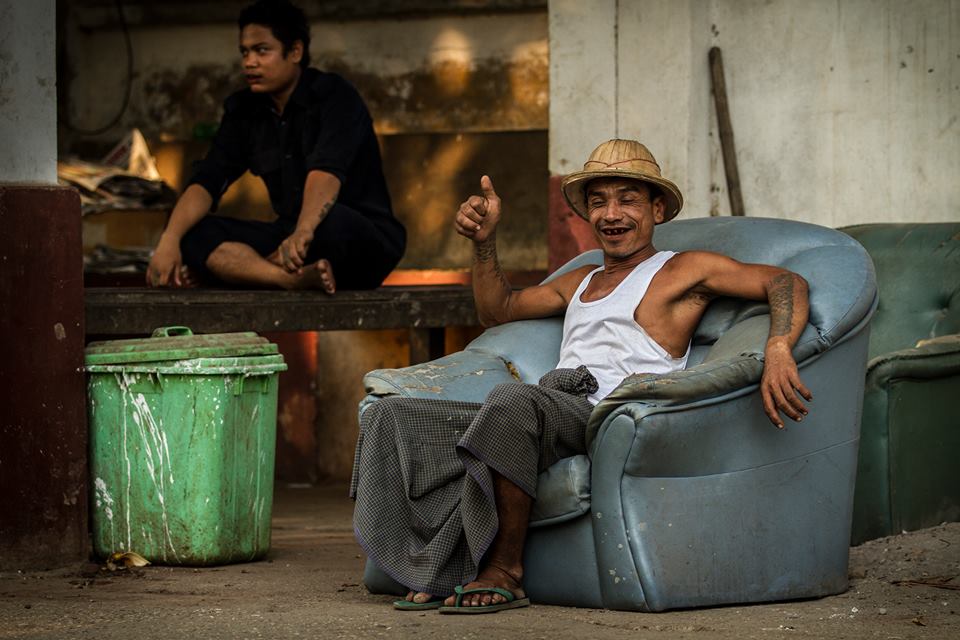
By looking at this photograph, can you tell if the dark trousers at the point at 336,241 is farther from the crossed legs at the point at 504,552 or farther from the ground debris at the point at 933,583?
A: the ground debris at the point at 933,583

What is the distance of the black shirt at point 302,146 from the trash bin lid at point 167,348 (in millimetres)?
1492

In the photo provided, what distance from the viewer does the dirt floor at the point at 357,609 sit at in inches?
159

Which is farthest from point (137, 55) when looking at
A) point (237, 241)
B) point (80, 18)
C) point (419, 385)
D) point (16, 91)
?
point (419, 385)

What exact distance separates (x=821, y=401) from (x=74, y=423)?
261cm

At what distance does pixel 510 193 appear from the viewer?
9.44m

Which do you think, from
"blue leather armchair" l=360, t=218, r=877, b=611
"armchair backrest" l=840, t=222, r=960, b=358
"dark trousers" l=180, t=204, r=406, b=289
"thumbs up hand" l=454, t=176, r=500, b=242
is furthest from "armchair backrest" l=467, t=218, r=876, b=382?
"dark trousers" l=180, t=204, r=406, b=289

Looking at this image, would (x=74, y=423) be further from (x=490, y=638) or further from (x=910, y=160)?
(x=910, y=160)

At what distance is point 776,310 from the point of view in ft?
14.5

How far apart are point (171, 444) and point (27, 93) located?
1.35 m

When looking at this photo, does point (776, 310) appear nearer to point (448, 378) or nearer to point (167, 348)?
point (448, 378)

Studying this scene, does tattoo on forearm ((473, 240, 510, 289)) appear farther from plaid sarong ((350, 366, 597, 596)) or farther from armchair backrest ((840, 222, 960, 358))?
armchair backrest ((840, 222, 960, 358))

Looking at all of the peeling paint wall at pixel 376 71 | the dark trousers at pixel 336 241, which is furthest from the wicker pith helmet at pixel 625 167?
the peeling paint wall at pixel 376 71

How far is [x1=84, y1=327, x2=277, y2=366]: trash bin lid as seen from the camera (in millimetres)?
5328

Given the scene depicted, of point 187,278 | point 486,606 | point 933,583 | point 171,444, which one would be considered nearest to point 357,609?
point 486,606
